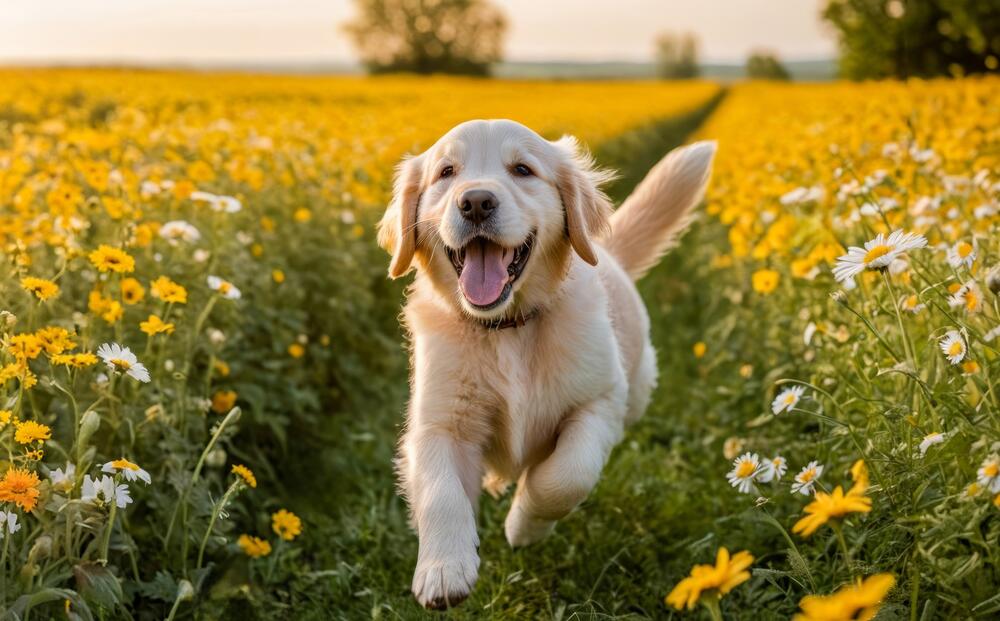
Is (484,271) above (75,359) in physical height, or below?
above

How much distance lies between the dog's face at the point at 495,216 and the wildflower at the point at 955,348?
113 centimetres

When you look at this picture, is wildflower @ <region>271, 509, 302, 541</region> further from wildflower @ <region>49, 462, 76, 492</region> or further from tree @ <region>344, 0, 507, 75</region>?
tree @ <region>344, 0, 507, 75</region>

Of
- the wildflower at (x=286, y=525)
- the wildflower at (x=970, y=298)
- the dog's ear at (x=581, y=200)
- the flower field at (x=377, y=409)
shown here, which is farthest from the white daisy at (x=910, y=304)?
the wildflower at (x=286, y=525)

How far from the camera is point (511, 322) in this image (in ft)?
9.96

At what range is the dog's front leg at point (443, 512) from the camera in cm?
241

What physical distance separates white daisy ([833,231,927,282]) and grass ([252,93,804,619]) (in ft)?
3.46

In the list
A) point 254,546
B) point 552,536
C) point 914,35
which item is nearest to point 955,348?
point 552,536

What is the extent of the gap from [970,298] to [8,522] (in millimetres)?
2269

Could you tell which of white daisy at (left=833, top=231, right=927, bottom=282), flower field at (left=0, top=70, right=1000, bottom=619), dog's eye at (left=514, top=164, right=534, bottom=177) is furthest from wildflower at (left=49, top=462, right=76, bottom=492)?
white daisy at (left=833, top=231, right=927, bottom=282)

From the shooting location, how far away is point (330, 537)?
11.7 feet

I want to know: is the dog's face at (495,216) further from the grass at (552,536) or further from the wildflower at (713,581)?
the wildflower at (713,581)

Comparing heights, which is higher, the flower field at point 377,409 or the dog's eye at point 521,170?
the dog's eye at point 521,170

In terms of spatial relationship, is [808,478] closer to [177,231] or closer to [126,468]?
[126,468]

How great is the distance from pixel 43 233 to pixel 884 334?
3.09 meters
